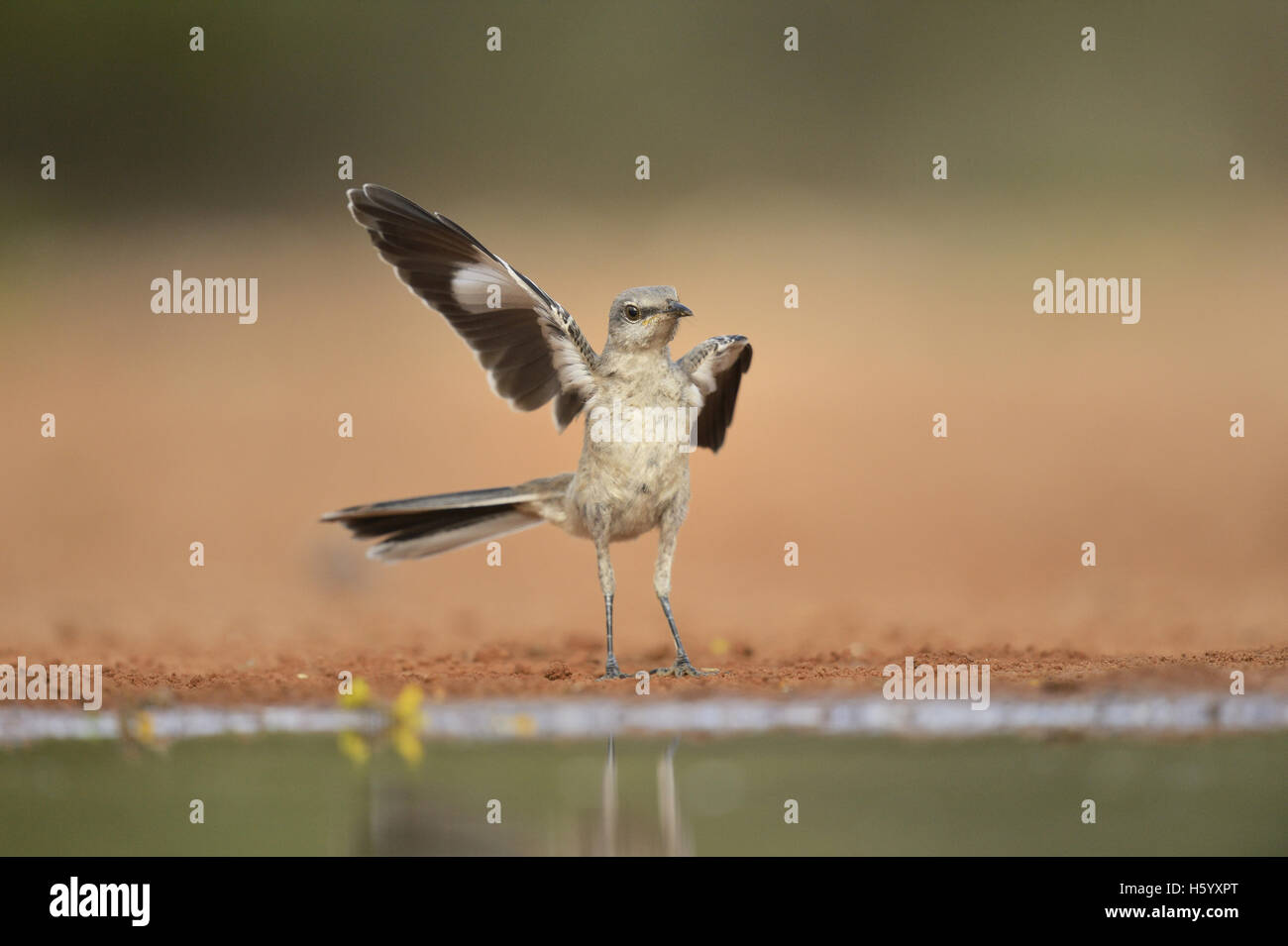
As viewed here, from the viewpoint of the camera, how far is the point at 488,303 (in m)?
6.54

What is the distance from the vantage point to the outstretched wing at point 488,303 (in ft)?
20.7

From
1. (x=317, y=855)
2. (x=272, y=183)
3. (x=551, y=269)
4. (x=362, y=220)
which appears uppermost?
(x=272, y=183)

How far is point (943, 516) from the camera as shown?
11.4 m

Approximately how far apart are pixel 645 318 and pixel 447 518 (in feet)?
4.74

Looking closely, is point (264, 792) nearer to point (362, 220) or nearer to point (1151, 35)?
point (362, 220)

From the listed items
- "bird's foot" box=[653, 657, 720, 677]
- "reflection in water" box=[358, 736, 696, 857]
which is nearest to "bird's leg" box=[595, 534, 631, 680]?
"bird's foot" box=[653, 657, 720, 677]

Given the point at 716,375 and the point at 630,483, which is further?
the point at 716,375

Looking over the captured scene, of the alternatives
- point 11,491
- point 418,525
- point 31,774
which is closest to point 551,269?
point 11,491

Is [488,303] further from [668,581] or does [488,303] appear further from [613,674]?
[613,674]

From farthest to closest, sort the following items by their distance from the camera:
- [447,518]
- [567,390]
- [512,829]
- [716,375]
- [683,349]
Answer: [683,349]
[716,375]
[447,518]
[567,390]
[512,829]

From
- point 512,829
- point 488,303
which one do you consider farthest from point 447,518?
point 512,829

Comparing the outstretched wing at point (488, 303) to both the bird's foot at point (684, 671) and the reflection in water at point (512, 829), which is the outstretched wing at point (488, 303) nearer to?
the bird's foot at point (684, 671)

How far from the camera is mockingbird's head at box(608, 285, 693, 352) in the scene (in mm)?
6125

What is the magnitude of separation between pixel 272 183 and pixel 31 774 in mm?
16401
